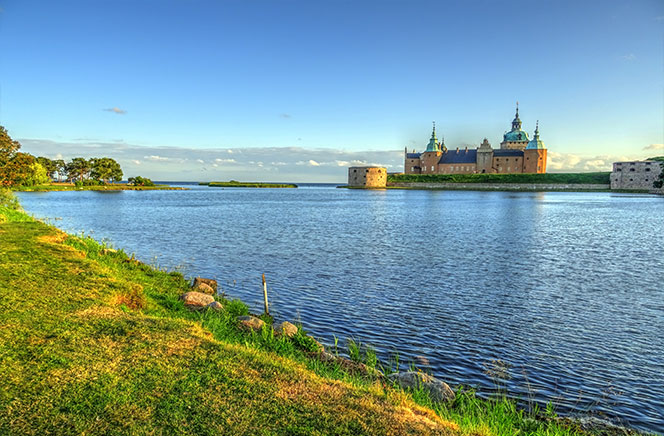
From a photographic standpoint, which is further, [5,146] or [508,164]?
[508,164]

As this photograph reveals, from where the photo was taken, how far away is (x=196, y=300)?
12.3 metres

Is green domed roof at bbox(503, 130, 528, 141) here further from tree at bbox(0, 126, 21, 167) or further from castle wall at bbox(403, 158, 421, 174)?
tree at bbox(0, 126, 21, 167)

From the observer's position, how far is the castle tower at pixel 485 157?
510ft

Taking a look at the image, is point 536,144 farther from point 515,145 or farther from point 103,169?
point 103,169

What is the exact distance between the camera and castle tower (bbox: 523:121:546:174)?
5812 inches

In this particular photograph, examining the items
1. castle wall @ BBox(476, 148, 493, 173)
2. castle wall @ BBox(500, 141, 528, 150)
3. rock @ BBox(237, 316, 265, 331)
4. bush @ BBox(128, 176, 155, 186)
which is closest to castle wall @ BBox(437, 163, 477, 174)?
castle wall @ BBox(476, 148, 493, 173)

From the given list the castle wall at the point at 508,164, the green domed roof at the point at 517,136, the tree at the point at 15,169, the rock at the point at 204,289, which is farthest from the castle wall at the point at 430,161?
the rock at the point at 204,289

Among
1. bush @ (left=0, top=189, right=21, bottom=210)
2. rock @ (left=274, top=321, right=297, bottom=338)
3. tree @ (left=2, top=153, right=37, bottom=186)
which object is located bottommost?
rock @ (left=274, top=321, right=297, bottom=338)

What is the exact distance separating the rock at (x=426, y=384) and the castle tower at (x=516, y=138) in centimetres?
16837

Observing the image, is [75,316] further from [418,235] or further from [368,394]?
[418,235]

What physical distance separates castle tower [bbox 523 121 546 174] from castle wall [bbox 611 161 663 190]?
2243 centimetres

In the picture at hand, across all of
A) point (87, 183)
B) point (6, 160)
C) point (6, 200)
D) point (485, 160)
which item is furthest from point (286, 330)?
point (485, 160)

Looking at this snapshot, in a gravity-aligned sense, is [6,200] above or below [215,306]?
above

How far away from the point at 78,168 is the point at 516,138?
155784mm
